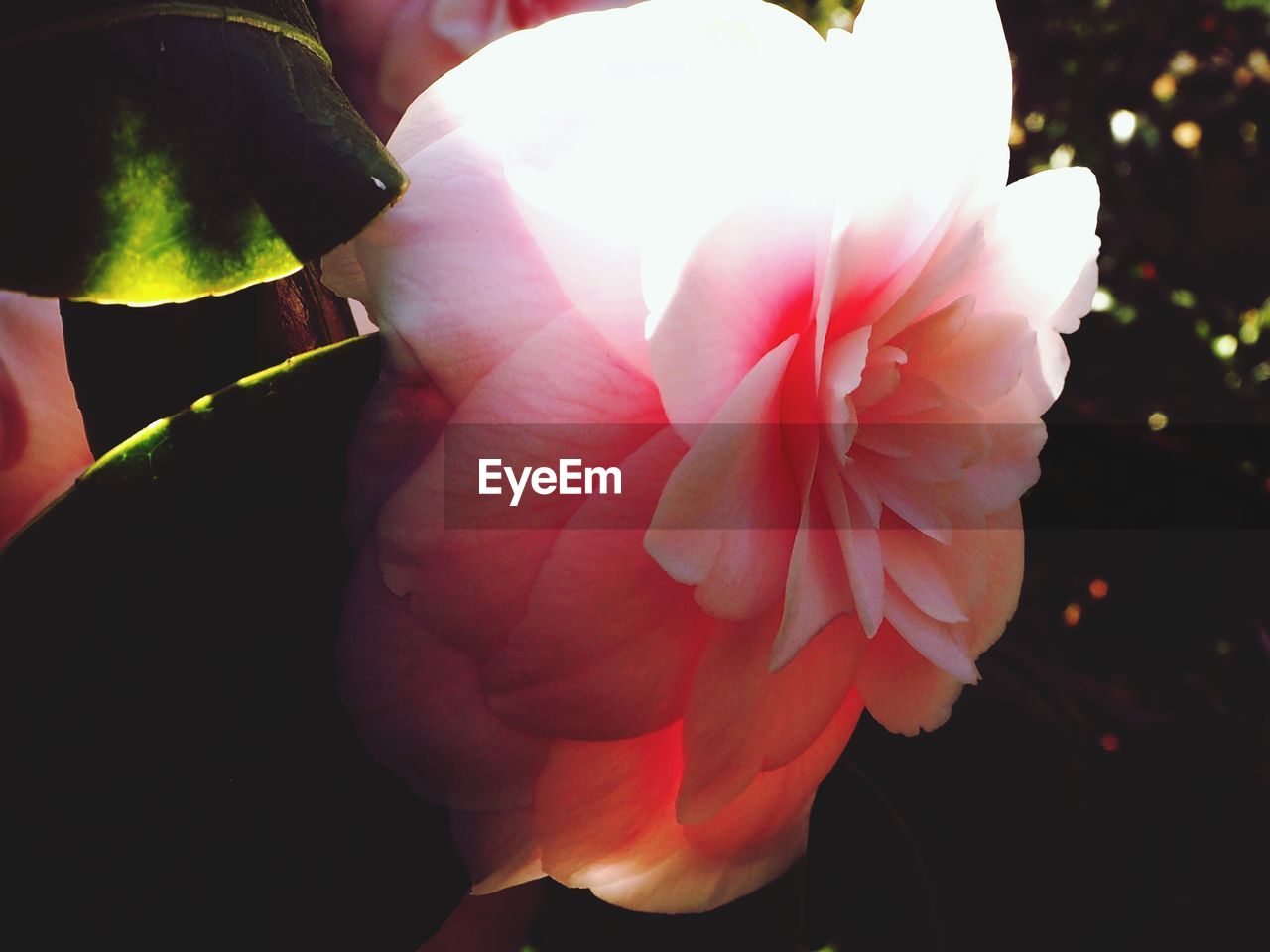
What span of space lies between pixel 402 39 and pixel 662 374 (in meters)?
0.31

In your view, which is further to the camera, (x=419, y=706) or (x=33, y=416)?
(x=33, y=416)

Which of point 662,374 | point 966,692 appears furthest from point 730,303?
point 966,692

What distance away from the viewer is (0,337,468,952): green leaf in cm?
33

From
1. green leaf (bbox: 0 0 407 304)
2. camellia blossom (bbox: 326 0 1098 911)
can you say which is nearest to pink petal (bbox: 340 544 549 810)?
camellia blossom (bbox: 326 0 1098 911)

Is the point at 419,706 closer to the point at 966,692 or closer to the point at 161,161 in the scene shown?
the point at 161,161

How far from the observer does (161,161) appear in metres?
0.30

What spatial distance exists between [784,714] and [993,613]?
11 centimetres

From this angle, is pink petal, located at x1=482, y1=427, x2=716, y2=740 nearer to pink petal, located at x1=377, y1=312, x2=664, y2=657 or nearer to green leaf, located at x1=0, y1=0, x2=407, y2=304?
pink petal, located at x1=377, y1=312, x2=664, y2=657

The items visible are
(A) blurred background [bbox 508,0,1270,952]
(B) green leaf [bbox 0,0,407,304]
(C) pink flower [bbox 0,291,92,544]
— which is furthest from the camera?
(A) blurred background [bbox 508,0,1270,952]

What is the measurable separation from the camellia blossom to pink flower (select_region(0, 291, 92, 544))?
7.7 inches

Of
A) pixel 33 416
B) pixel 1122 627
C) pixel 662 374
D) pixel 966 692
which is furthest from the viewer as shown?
pixel 1122 627

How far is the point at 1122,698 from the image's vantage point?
2.87 ft

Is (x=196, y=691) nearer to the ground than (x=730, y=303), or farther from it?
nearer to the ground
